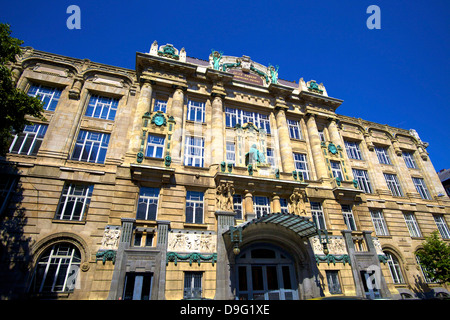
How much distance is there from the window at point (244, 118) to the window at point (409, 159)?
2022 cm

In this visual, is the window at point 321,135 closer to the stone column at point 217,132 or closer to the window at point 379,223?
the window at point 379,223

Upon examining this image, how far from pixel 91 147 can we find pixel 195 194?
9156mm

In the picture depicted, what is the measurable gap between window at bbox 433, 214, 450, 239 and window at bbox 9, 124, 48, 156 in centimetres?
4032

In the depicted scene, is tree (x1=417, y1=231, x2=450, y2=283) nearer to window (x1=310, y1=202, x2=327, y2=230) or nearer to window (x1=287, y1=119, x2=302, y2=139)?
window (x1=310, y1=202, x2=327, y2=230)

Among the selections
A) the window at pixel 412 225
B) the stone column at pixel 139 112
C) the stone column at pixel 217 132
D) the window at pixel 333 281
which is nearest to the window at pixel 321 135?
the stone column at pixel 217 132

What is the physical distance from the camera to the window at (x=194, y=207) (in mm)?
17891

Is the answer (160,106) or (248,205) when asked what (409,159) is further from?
(160,106)

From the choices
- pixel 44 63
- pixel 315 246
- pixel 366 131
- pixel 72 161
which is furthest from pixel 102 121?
pixel 366 131

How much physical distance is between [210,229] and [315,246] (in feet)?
29.3

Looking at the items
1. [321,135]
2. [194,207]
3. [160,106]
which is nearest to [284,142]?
[321,135]

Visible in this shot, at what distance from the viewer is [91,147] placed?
746 inches

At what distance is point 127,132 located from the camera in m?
20.0

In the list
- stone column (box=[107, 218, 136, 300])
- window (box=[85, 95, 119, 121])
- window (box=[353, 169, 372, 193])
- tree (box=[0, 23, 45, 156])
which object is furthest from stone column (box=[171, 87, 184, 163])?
window (box=[353, 169, 372, 193])

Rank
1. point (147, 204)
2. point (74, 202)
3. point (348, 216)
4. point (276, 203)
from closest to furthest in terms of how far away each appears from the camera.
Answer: point (74, 202), point (147, 204), point (276, 203), point (348, 216)
